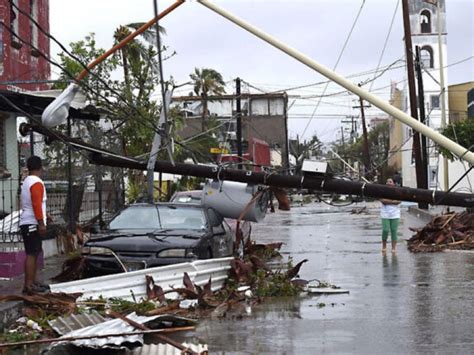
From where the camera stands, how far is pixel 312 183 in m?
9.95

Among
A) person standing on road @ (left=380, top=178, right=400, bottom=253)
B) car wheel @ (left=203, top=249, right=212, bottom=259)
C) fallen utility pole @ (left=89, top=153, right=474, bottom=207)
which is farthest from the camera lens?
person standing on road @ (left=380, top=178, right=400, bottom=253)

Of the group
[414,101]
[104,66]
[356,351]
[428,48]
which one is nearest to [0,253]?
[356,351]

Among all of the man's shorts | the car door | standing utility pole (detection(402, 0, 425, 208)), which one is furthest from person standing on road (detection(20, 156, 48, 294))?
standing utility pole (detection(402, 0, 425, 208))

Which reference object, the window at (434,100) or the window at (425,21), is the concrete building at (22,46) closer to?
the window at (434,100)

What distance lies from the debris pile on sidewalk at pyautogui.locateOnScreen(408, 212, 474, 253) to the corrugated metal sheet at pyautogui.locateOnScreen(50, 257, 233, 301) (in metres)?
8.68

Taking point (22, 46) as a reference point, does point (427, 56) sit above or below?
above

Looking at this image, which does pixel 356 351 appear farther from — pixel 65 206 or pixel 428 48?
pixel 428 48

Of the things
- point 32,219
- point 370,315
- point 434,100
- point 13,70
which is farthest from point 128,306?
point 434,100

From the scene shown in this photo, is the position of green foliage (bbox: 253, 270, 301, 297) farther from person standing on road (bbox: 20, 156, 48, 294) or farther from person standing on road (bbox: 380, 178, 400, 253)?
person standing on road (bbox: 380, 178, 400, 253)

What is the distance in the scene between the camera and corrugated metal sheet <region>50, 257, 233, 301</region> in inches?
401

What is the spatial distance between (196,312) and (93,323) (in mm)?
2020

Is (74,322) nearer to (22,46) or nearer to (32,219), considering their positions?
(32,219)

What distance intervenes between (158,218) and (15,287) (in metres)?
2.63

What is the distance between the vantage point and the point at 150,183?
453 inches
